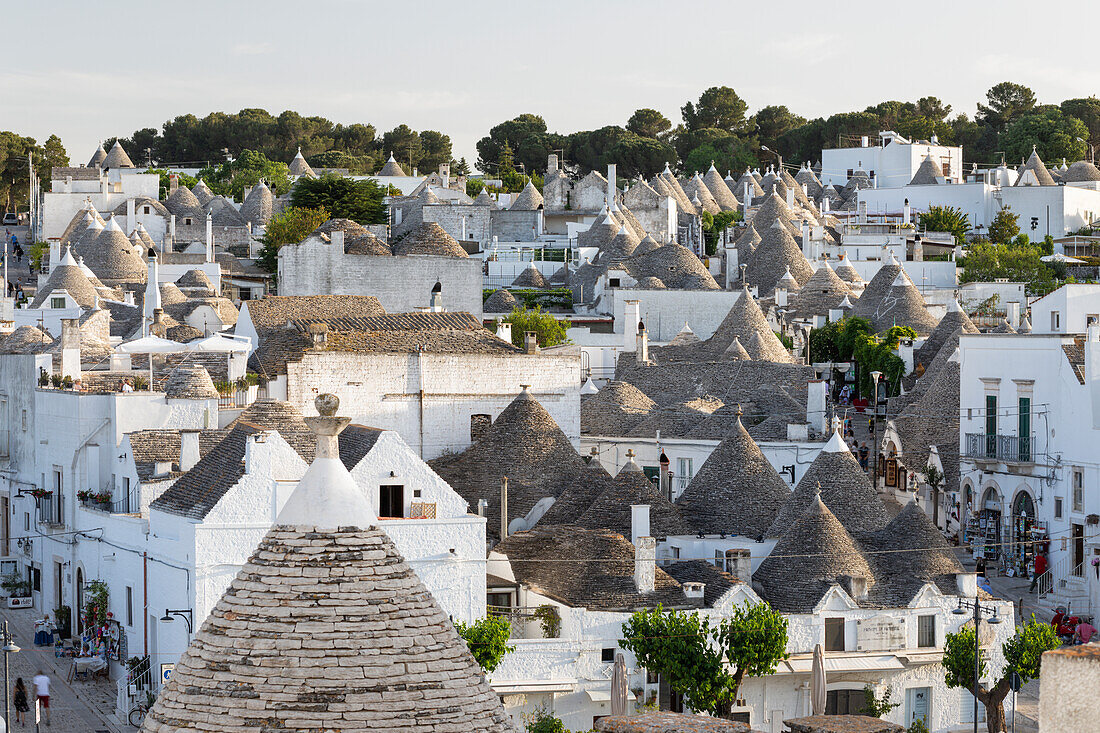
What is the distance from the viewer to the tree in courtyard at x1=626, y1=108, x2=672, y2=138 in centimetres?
14688

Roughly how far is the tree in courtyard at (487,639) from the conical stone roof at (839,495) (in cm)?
897

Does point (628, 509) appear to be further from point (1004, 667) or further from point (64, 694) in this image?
point (64, 694)

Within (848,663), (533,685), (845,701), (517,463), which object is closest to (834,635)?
(848,663)

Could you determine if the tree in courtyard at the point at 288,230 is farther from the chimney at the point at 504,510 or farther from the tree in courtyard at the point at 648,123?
the tree in courtyard at the point at 648,123

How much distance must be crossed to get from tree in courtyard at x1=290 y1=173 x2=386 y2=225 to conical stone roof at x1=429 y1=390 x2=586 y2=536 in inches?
1364

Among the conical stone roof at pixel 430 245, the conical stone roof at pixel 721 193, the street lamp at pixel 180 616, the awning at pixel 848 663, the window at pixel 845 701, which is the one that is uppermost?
the conical stone roof at pixel 721 193

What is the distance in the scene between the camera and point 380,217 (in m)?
80.1

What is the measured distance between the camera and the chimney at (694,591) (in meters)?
36.6

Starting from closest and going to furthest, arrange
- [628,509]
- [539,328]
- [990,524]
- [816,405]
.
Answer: [628,509] < [990,524] < [816,405] < [539,328]

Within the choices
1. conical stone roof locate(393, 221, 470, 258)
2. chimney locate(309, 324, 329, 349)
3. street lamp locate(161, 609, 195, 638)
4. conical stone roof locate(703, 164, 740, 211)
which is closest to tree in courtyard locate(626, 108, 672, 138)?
conical stone roof locate(703, 164, 740, 211)

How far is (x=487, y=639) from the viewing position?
33.3 metres

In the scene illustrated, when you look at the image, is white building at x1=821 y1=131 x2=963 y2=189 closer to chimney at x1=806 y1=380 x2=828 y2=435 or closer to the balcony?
chimney at x1=806 y1=380 x2=828 y2=435

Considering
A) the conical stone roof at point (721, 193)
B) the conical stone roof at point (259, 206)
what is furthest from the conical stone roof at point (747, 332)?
the conical stone roof at point (259, 206)

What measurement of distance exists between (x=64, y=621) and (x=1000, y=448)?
23.0 m
